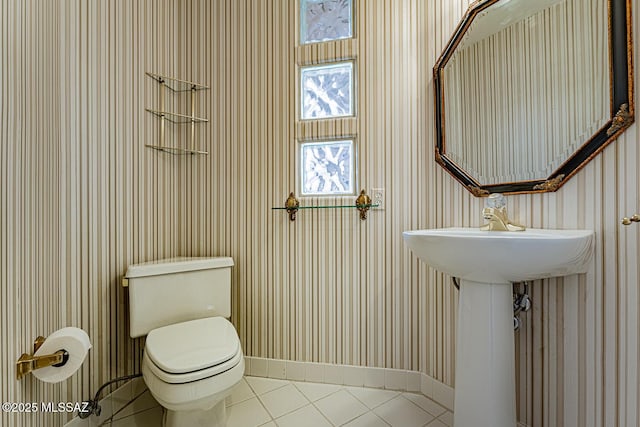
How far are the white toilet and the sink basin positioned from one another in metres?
0.91

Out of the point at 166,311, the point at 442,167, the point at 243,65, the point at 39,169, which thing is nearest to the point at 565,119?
the point at 442,167

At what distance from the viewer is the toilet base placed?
1.22 m

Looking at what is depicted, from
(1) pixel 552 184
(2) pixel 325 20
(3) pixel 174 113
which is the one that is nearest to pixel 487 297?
A: (1) pixel 552 184

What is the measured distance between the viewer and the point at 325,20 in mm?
1812

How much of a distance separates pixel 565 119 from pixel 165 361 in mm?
1731

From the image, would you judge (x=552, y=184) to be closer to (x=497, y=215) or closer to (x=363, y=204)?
(x=497, y=215)

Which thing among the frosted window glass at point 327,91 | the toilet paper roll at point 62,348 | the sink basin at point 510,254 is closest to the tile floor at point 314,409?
the toilet paper roll at point 62,348

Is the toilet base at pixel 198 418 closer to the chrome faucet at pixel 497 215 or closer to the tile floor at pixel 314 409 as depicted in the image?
the tile floor at pixel 314 409

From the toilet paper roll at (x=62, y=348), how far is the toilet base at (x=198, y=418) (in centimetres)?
50

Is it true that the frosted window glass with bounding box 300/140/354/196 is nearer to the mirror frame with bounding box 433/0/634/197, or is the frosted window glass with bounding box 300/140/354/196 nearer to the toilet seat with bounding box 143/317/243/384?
the mirror frame with bounding box 433/0/634/197

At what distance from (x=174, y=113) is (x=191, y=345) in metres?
1.36

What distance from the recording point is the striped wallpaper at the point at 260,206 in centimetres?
94

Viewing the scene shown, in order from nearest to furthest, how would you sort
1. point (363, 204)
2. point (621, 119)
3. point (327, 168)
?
point (621, 119), point (363, 204), point (327, 168)

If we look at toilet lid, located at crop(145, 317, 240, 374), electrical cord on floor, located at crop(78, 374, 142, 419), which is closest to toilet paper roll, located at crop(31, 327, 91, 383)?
toilet lid, located at crop(145, 317, 240, 374)
